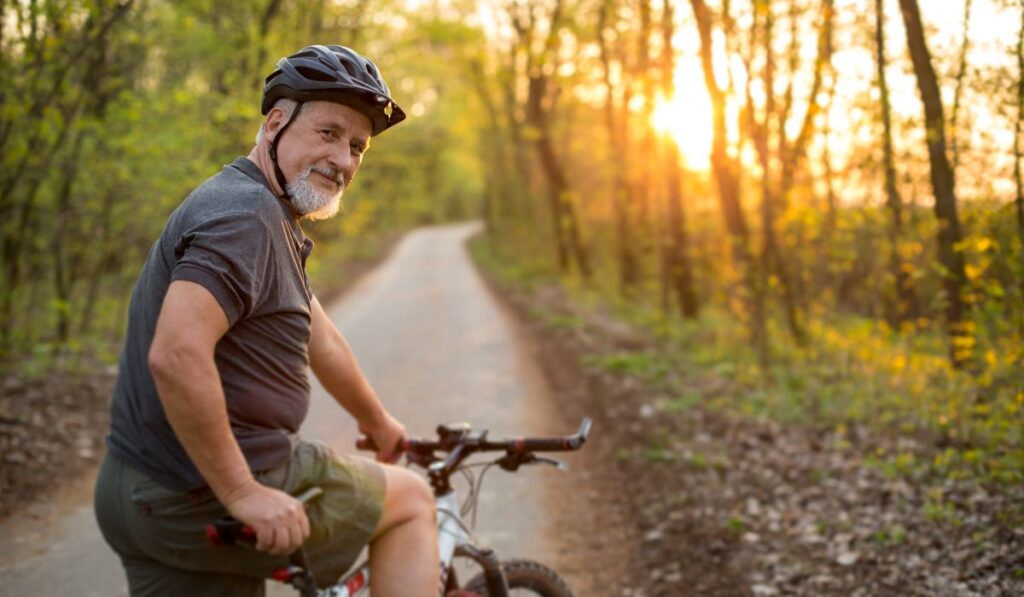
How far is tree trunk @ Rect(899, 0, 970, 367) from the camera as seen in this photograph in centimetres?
756

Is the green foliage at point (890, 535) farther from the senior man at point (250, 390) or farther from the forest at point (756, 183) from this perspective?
the senior man at point (250, 390)

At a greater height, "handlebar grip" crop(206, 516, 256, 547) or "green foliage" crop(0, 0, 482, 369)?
"green foliage" crop(0, 0, 482, 369)

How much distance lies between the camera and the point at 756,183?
35.0ft

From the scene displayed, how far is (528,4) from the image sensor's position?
67.3ft

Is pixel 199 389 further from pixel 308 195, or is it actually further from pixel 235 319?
pixel 308 195

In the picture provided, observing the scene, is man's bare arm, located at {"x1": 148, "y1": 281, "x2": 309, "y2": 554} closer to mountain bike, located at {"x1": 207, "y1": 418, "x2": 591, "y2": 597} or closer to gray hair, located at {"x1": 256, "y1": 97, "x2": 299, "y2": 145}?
gray hair, located at {"x1": 256, "y1": 97, "x2": 299, "y2": 145}

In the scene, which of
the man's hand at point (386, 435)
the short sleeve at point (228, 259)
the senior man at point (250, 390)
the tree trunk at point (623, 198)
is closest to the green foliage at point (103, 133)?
the man's hand at point (386, 435)

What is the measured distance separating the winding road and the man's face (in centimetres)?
327

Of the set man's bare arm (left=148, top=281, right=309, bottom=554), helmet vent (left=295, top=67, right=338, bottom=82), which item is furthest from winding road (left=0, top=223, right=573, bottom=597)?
helmet vent (left=295, top=67, right=338, bottom=82)

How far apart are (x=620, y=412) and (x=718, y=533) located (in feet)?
10.5

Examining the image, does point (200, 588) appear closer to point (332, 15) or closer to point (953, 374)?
point (953, 374)

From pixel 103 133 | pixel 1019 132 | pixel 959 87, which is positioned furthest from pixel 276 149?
pixel 103 133

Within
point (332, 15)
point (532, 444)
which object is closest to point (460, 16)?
point (332, 15)

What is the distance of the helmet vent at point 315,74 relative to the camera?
2.21m
